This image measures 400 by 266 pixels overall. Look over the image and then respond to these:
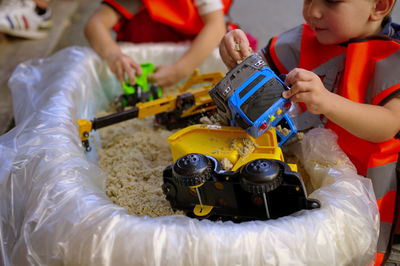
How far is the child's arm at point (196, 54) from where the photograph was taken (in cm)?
133

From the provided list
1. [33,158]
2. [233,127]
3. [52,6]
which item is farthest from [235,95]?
[52,6]

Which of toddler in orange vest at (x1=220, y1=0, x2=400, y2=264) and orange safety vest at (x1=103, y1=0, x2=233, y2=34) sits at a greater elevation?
toddler in orange vest at (x1=220, y1=0, x2=400, y2=264)

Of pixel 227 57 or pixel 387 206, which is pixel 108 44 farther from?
pixel 387 206

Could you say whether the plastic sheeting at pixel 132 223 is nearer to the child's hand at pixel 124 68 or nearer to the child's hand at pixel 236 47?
the child's hand at pixel 236 47

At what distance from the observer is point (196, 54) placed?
4.42 ft

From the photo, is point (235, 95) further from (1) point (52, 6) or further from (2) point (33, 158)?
(1) point (52, 6)

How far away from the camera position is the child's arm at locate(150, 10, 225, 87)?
52.3 inches

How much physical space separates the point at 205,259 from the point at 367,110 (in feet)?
1.28

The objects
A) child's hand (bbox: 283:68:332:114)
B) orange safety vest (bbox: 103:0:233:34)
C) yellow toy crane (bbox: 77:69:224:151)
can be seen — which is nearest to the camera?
child's hand (bbox: 283:68:332:114)

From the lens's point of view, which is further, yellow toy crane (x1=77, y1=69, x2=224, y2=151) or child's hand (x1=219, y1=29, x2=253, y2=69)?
yellow toy crane (x1=77, y1=69, x2=224, y2=151)

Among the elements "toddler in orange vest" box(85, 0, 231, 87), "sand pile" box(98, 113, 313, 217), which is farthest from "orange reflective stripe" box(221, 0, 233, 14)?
"sand pile" box(98, 113, 313, 217)

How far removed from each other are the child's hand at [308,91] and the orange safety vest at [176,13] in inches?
30.2

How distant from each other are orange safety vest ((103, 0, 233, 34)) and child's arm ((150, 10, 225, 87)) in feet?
0.22

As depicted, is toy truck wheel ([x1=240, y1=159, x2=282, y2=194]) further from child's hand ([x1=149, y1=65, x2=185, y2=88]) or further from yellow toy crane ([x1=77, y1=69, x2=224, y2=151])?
child's hand ([x1=149, y1=65, x2=185, y2=88])
